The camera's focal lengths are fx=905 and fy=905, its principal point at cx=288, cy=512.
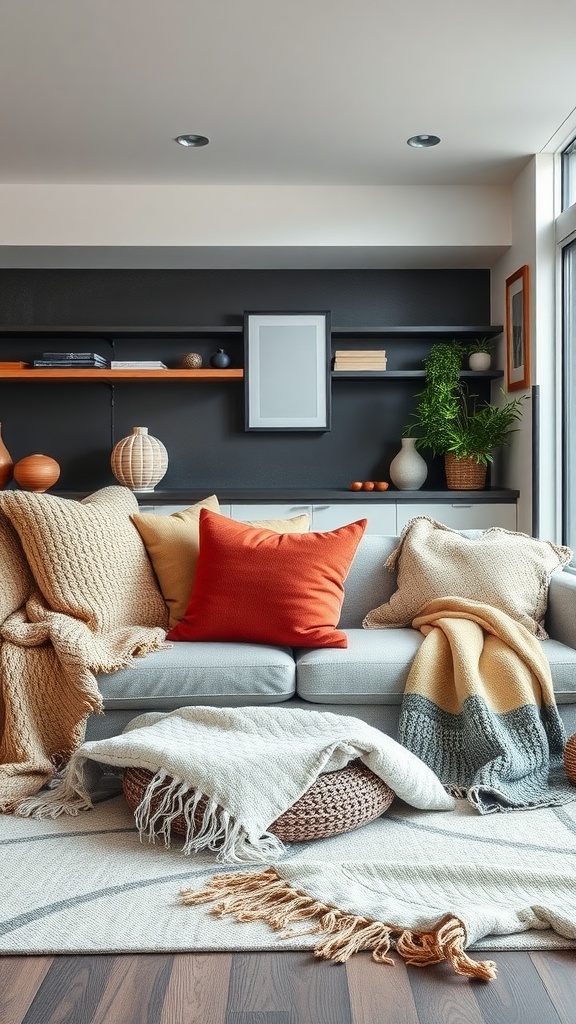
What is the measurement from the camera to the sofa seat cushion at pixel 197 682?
9.21 feet

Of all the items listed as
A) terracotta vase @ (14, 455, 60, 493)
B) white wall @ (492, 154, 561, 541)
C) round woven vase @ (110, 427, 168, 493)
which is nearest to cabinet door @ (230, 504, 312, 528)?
round woven vase @ (110, 427, 168, 493)

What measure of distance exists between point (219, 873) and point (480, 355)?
4.03m

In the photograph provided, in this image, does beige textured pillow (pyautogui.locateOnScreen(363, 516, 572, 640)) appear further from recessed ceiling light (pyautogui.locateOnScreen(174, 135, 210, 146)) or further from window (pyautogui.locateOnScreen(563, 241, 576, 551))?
recessed ceiling light (pyautogui.locateOnScreen(174, 135, 210, 146))

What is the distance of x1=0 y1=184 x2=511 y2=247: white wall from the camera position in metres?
5.20

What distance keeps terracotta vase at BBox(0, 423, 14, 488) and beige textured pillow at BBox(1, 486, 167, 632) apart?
7.81ft

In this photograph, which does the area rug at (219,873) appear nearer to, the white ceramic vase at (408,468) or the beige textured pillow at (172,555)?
the beige textured pillow at (172,555)

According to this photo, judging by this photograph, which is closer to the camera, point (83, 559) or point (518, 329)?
point (83, 559)

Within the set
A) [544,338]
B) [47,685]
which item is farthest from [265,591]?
[544,338]

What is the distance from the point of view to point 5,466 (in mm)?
5410

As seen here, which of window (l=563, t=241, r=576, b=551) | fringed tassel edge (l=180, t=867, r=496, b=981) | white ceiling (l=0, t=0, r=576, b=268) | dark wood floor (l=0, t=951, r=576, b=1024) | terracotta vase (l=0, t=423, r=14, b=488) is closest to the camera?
dark wood floor (l=0, t=951, r=576, b=1024)

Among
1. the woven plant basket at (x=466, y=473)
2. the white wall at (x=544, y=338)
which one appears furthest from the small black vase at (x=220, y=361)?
the white wall at (x=544, y=338)

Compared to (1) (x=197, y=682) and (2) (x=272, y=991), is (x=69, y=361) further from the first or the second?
(2) (x=272, y=991)

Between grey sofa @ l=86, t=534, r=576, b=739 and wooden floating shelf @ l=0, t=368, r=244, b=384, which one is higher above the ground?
wooden floating shelf @ l=0, t=368, r=244, b=384

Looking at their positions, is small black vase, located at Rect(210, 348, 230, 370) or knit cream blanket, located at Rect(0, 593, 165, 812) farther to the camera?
small black vase, located at Rect(210, 348, 230, 370)
